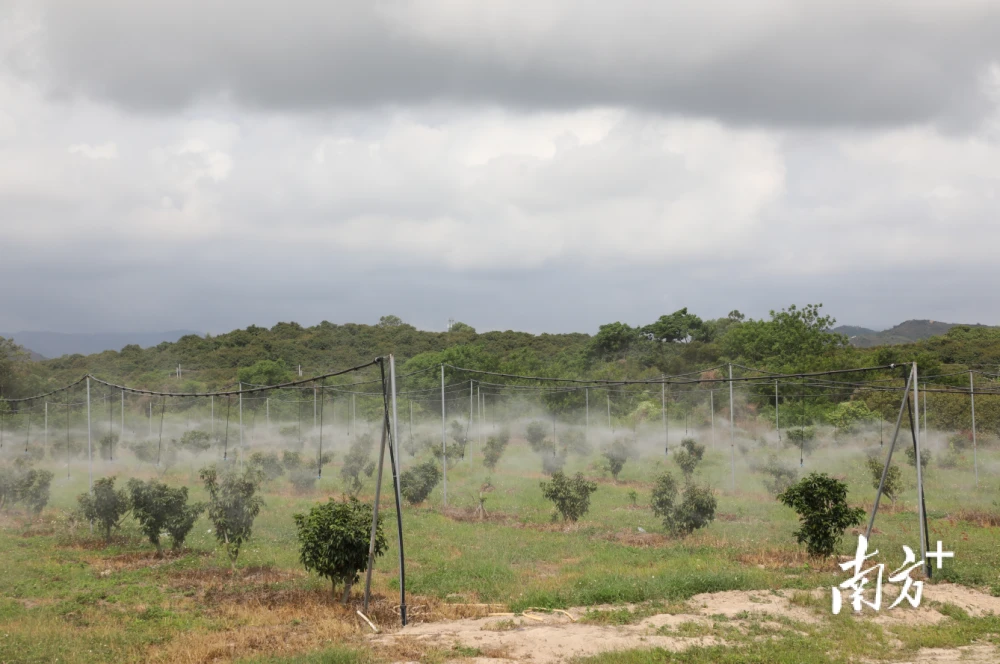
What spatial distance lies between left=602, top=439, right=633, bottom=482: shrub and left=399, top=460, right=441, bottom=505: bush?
9782mm

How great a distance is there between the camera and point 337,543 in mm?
15859

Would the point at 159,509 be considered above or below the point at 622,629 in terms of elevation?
above

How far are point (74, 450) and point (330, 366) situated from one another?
35820 mm

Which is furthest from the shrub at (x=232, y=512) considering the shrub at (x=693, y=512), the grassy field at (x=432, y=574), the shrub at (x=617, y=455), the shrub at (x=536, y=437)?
the shrub at (x=536, y=437)

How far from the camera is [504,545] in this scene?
75.8 ft

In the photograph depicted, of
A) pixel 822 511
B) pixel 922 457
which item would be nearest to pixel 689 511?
pixel 822 511

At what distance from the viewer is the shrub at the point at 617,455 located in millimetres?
38656

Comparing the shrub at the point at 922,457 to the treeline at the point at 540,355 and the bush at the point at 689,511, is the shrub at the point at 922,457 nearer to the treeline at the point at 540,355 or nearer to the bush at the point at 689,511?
the treeline at the point at 540,355

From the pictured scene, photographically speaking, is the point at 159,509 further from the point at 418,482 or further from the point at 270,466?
the point at 270,466

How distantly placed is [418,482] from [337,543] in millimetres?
16408

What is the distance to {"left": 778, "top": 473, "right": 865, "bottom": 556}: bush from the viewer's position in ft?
64.1

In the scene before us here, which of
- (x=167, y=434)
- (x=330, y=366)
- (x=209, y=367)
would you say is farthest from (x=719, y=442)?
(x=209, y=367)

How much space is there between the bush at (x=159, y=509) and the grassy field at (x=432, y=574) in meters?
0.79

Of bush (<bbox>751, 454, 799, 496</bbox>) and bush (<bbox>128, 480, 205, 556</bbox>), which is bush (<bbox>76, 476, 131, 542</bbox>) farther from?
bush (<bbox>751, 454, 799, 496</bbox>)
